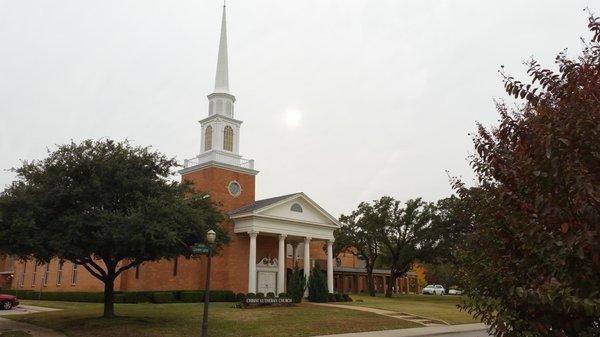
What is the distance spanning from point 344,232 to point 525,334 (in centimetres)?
5550

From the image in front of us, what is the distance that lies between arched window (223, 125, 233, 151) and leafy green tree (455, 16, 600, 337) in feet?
140

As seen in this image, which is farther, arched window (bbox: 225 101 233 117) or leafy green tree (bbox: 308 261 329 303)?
arched window (bbox: 225 101 233 117)

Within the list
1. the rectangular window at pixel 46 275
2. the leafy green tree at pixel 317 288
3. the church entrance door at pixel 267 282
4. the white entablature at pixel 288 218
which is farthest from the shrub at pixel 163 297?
the rectangular window at pixel 46 275

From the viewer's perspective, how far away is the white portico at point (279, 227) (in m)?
44.1

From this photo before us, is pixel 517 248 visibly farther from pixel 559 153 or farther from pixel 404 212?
pixel 404 212

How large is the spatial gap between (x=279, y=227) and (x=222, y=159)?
7980mm

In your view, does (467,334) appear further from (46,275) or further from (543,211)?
(46,275)

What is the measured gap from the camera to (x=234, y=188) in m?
47.8

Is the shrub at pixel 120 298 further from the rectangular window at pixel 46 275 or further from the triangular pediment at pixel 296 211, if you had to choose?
the rectangular window at pixel 46 275

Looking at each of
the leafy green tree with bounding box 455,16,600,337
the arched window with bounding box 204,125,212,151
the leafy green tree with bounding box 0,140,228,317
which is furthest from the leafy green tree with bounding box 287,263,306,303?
the leafy green tree with bounding box 455,16,600,337

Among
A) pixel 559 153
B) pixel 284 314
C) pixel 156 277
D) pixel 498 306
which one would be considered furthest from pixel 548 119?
pixel 156 277

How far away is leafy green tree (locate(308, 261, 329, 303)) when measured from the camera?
1688 inches

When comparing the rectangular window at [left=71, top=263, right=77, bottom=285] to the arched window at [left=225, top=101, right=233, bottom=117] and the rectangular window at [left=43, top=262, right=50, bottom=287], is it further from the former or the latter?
the arched window at [left=225, top=101, right=233, bottom=117]

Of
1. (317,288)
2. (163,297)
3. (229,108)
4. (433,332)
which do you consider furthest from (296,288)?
(229,108)
